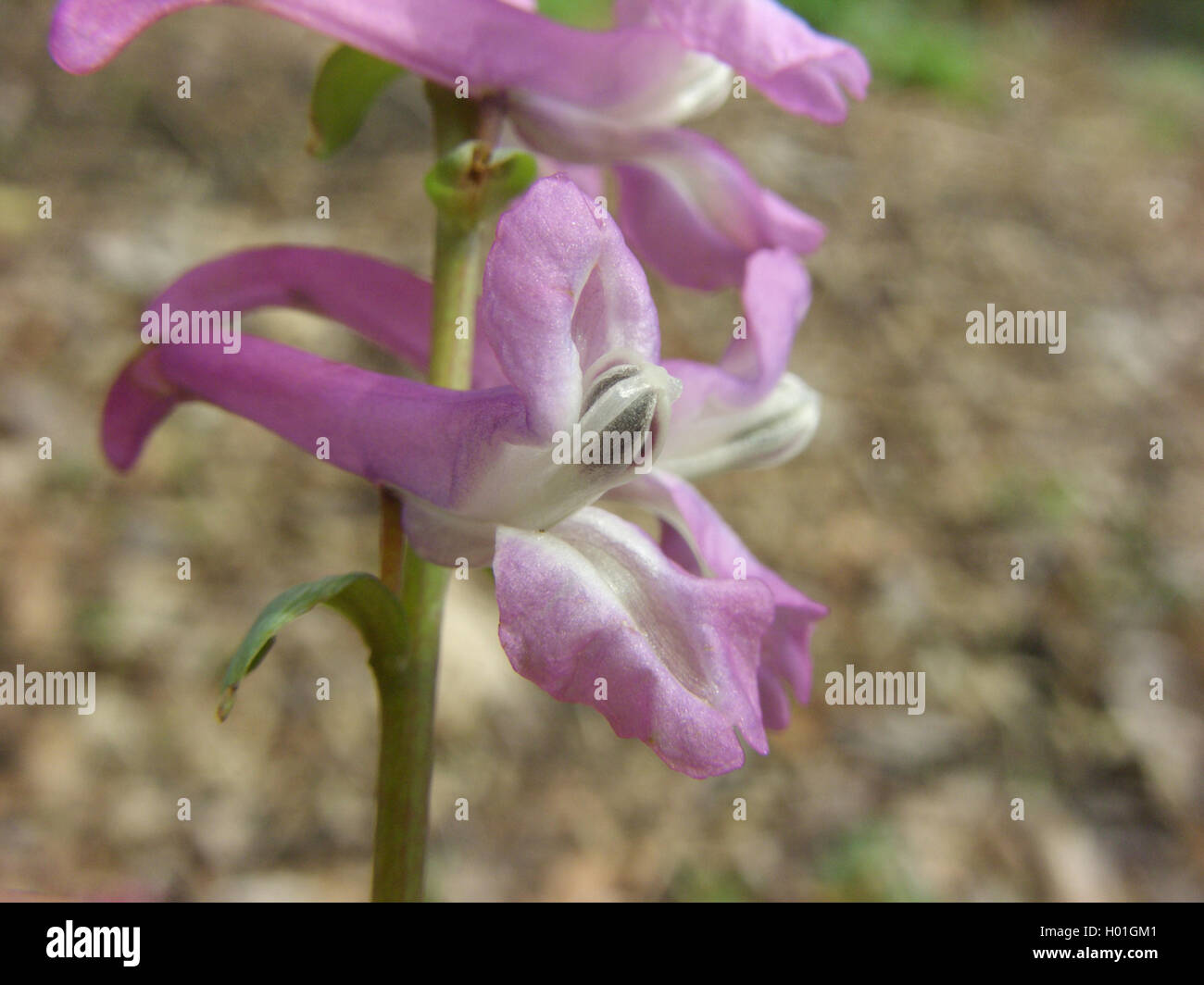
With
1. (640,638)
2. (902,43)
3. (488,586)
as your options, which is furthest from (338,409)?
(902,43)

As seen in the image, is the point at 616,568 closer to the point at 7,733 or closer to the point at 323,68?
the point at 323,68

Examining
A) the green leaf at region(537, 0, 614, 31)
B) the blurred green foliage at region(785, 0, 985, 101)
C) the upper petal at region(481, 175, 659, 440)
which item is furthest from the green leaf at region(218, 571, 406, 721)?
the blurred green foliage at region(785, 0, 985, 101)

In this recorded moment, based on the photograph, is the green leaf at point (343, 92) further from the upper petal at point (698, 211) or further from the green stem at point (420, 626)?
the upper petal at point (698, 211)

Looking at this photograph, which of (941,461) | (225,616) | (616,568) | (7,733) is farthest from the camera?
(941,461)

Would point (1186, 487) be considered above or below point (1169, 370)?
below

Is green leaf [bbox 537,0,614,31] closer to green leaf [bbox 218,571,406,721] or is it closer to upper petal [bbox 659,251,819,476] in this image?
upper petal [bbox 659,251,819,476]

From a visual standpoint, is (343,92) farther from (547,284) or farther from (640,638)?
(640,638)
